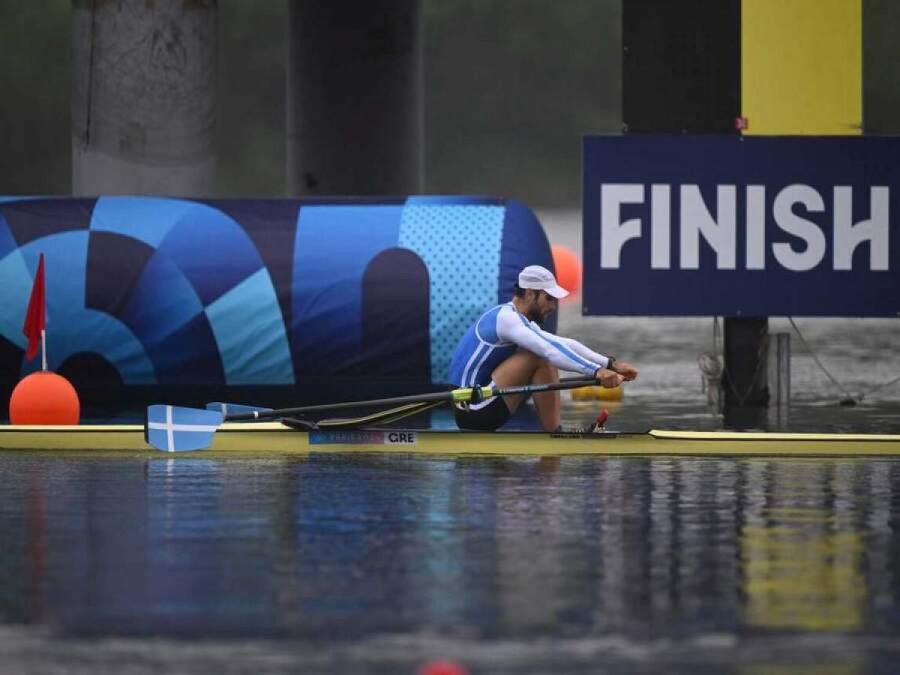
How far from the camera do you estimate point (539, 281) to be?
1591cm

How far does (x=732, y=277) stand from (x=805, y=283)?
705 mm

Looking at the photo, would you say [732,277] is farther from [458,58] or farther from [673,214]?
[458,58]

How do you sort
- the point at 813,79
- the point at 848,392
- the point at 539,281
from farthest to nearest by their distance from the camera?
the point at 848,392 → the point at 813,79 → the point at 539,281

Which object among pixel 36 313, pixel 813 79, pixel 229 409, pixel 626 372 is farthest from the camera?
pixel 813 79

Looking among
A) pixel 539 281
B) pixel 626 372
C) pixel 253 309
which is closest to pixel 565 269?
pixel 253 309

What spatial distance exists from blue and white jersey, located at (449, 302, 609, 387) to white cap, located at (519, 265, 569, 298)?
0.21m

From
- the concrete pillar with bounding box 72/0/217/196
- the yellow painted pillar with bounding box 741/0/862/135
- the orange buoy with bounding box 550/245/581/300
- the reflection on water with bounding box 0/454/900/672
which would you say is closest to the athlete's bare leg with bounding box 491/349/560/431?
the reflection on water with bounding box 0/454/900/672

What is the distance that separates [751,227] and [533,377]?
5.41 meters

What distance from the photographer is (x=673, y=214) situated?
2066cm

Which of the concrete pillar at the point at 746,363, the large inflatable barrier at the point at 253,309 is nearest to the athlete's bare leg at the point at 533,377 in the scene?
the large inflatable barrier at the point at 253,309

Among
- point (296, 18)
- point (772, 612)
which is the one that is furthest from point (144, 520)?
point (296, 18)

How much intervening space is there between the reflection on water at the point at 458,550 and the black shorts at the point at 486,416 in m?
0.83

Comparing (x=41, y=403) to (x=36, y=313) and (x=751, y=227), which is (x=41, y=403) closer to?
(x=36, y=313)

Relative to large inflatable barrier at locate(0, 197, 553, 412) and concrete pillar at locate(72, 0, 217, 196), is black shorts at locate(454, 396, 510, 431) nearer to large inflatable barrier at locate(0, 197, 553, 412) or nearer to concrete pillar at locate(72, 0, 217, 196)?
large inflatable barrier at locate(0, 197, 553, 412)
